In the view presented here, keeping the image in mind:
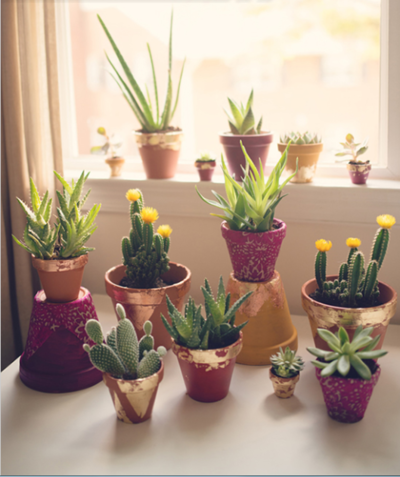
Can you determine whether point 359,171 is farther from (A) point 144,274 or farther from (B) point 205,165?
(A) point 144,274

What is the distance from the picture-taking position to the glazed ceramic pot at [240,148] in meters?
1.16

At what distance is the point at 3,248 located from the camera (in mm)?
1297

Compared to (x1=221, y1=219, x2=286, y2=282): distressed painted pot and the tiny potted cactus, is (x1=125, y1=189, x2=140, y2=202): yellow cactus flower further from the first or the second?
the tiny potted cactus

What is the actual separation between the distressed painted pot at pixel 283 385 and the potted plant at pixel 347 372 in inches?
3.1

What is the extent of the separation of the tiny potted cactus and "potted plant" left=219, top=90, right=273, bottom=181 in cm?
48

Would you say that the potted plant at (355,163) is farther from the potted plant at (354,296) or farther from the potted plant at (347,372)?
the potted plant at (347,372)

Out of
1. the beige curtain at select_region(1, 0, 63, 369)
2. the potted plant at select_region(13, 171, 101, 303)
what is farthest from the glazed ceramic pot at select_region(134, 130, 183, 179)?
the potted plant at select_region(13, 171, 101, 303)

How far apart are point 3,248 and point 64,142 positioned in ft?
1.38

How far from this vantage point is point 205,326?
827mm

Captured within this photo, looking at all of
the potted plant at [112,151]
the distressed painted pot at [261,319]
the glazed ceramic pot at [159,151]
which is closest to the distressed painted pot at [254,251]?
the distressed painted pot at [261,319]

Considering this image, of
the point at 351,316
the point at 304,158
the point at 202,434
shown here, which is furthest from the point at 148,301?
the point at 304,158

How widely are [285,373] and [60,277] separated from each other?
466mm

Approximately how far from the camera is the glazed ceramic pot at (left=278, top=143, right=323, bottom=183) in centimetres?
117

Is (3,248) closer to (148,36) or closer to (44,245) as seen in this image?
(44,245)
